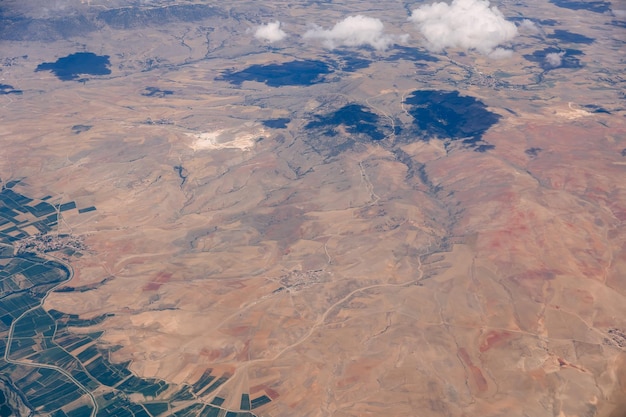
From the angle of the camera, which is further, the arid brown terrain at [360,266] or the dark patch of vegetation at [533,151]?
the dark patch of vegetation at [533,151]

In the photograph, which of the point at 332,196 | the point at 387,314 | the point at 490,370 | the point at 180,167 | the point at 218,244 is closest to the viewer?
the point at 490,370

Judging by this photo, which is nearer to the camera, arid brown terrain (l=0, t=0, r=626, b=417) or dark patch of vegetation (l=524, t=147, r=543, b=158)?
arid brown terrain (l=0, t=0, r=626, b=417)

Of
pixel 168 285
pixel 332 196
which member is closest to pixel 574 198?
pixel 332 196

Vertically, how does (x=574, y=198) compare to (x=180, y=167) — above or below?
above

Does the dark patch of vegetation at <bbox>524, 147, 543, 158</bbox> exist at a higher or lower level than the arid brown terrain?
higher

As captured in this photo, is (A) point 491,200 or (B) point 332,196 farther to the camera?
(B) point 332,196

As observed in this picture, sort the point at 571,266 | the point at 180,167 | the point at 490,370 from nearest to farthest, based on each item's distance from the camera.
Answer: the point at 490,370 → the point at 571,266 → the point at 180,167

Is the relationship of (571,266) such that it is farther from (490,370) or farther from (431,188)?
(431,188)

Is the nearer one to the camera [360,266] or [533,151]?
[360,266]

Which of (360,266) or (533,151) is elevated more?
(533,151)

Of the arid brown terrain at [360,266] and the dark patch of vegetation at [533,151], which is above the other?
the dark patch of vegetation at [533,151]
